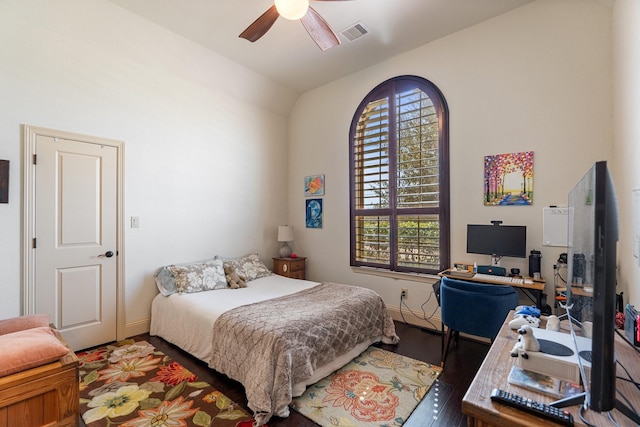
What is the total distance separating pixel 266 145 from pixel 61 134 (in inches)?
99.7

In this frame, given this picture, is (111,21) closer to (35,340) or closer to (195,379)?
(35,340)

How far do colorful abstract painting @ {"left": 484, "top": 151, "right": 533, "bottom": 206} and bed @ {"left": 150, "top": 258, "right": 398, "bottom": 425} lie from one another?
5.46ft

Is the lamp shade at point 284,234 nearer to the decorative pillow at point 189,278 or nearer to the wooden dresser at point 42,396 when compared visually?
the decorative pillow at point 189,278

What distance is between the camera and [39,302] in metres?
2.72

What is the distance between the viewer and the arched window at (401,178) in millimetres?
3471

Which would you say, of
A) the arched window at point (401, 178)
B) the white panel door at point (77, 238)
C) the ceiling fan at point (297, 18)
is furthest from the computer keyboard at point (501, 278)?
the white panel door at point (77, 238)

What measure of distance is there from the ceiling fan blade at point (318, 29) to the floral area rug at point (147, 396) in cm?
295

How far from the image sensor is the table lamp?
15.1 feet

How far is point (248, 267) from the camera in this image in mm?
3951

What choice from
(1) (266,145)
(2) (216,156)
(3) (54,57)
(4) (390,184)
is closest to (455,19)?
(4) (390,184)

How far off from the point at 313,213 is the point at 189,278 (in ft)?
6.76

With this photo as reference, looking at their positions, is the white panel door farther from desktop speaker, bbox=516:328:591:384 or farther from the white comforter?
desktop speaker, bbox=516:328:591:384

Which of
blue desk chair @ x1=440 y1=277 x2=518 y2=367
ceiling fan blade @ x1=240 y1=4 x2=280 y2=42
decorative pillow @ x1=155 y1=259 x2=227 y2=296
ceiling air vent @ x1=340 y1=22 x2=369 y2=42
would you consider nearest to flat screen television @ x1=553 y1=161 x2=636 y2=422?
blue desk chair @ x1=440 y1=277 x2=518 y2=367

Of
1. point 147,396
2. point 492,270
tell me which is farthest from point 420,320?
point 147,396
